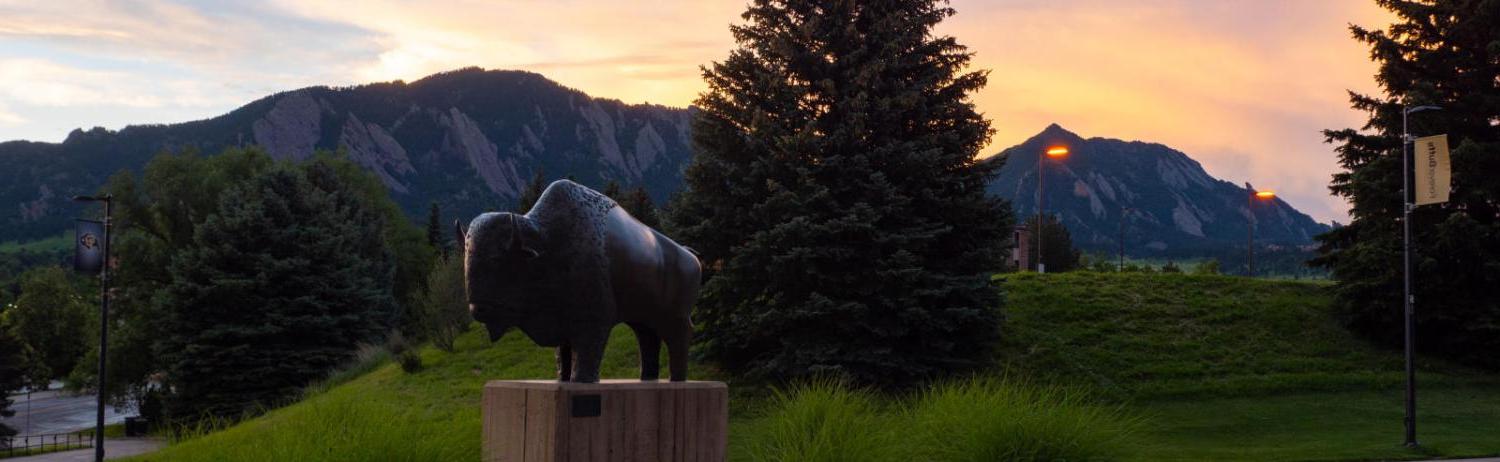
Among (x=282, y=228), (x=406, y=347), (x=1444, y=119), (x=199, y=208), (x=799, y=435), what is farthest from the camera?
(x=199, y=208)

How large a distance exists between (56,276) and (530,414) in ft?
315

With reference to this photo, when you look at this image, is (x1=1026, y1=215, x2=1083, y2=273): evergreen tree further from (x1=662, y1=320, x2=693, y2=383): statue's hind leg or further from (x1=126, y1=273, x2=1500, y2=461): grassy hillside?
(x1=662, y1=320, x2=693, y2=383): statue's hind leg

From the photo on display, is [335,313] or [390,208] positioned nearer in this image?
[335,313]

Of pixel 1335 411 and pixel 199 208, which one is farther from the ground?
pixel 199 208

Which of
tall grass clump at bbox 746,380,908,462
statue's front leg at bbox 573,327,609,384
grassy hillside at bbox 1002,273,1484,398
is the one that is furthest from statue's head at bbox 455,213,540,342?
grassy hillside at bbox 1002,273,1484,398

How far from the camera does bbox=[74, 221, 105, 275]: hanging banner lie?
86.6ft

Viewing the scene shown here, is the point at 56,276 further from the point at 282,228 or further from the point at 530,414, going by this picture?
the point at 530,414

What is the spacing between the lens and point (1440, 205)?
2708 centimetres

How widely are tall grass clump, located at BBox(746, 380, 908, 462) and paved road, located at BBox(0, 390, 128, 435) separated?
169ft

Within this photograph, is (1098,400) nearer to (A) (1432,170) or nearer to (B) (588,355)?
(A) (1432,170)

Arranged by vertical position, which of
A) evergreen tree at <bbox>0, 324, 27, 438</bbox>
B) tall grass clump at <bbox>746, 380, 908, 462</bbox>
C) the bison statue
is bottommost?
evergreen tree at <bbox>0, 324, 27, 438</bbox>

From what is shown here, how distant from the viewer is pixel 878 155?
22.0 m

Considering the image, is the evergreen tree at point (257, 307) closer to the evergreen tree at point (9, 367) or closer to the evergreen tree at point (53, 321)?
the evergreen tree at point (9, 367)

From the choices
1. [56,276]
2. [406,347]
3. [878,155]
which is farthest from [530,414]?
[56,276]
